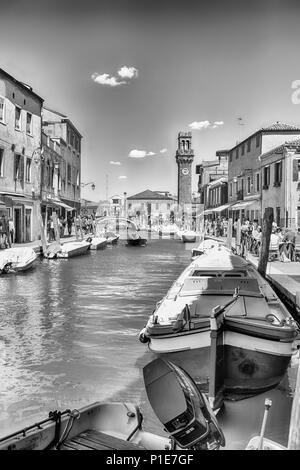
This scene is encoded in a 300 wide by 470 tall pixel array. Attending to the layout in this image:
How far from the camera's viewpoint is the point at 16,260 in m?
17.7

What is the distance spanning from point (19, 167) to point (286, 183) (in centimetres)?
1512

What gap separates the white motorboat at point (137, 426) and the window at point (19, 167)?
79.4ft

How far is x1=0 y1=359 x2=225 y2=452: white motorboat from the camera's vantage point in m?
3.79

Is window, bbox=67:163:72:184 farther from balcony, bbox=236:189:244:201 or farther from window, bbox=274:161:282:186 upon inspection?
window, bbox=274:161:282:186

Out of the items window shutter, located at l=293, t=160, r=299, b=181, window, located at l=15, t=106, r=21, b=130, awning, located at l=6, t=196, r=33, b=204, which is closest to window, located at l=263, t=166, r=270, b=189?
window shutter, located at l=293, t=160, r=299, b=181

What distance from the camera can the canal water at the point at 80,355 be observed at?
573 cm

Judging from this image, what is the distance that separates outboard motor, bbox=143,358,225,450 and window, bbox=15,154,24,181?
79.9ft

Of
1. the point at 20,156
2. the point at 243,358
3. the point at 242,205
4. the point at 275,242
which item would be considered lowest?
the point at 243,358

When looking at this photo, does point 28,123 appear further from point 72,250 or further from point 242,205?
point 242,205

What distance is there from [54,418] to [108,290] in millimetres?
10632

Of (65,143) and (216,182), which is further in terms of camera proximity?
(216,182)

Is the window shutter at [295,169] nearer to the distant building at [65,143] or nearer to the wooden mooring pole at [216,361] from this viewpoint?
the distant building at [65,143]

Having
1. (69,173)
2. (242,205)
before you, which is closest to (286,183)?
(242,205)
